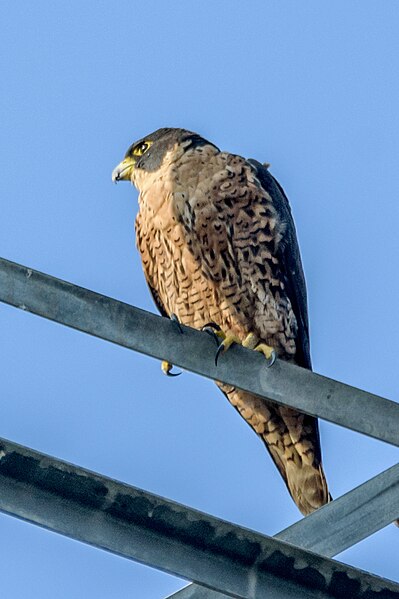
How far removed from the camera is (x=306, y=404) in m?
2.86

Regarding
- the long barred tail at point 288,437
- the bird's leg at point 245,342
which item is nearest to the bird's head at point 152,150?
the bird's leg at point 245,342

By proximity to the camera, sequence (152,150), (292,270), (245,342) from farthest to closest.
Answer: (152,150)
(292,270)
(245,342)

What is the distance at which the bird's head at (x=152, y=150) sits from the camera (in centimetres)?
583

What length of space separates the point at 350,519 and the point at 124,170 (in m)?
3.42

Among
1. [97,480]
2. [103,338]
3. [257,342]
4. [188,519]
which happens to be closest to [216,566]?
[188,519]

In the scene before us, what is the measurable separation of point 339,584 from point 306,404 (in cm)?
41

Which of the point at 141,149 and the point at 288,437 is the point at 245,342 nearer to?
the point at 288,437

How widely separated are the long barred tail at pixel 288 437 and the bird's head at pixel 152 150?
43.2 inches

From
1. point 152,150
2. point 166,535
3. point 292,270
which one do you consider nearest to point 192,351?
point 166,535

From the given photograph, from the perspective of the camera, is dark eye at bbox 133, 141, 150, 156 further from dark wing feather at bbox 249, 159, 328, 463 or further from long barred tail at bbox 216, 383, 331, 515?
long barred tail at bbox 216, 383, 331, 515

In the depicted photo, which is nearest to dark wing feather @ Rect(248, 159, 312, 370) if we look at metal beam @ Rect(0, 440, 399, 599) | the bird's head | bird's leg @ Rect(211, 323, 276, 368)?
bird's leg @ Rect(211, 323, 276, 368)

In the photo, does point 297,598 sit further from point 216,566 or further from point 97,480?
point 97,480

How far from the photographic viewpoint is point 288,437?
5500mm

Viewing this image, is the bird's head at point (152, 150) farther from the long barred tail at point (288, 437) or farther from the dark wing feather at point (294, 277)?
the long barred tail at point (288, 437)
